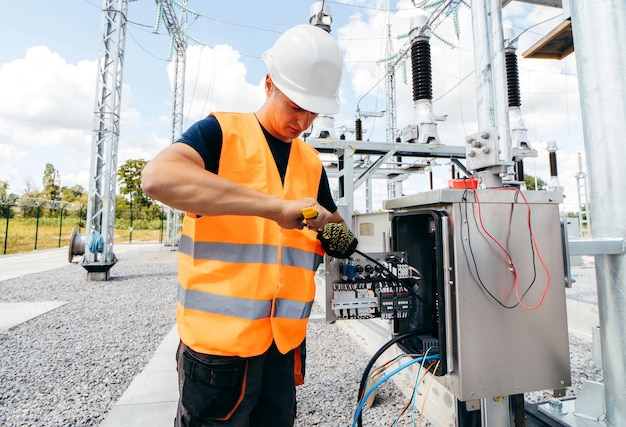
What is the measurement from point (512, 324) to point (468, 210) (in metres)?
0.52

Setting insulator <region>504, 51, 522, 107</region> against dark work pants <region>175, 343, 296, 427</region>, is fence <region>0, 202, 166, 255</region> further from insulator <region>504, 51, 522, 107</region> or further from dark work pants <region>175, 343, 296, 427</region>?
dark work pants <region>175, 343, 296, 427</region>

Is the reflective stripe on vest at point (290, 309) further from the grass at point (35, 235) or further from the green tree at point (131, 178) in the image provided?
the green tree at point (131, 178)

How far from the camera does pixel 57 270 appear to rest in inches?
374

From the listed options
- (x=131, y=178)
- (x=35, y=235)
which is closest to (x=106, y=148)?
(x=35, y=235)

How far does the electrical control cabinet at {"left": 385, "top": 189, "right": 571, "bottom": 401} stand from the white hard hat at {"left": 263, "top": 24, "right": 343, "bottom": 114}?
0.62 meters

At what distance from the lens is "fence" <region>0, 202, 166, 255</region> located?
52.1 feet

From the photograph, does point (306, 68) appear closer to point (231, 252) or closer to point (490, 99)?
point (231, 252)

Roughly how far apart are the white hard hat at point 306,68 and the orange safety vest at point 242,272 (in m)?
0.21

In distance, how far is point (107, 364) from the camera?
336cm

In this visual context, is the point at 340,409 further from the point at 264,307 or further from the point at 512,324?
the point at 264,307

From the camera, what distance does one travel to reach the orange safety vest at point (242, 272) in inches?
43.6

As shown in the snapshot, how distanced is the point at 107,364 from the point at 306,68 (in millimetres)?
3534

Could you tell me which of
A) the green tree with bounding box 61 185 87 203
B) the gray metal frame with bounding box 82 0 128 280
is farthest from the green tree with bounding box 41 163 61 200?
the gray metal frame with bounding box 82 0 128 280

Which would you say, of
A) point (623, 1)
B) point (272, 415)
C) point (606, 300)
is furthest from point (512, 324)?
point (623, 1)
